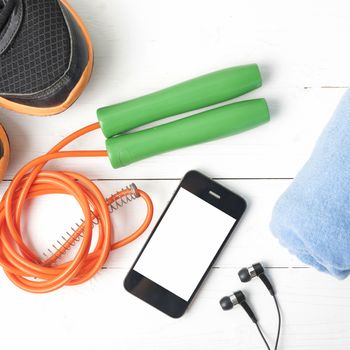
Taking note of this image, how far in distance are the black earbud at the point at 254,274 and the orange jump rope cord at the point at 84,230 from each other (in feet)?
0.43

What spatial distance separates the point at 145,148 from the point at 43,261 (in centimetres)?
19

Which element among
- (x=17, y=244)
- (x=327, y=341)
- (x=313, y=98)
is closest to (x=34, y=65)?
(x=17, y=244)

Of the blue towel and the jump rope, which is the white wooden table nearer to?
the jump rope

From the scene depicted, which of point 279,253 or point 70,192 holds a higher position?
point 70,192

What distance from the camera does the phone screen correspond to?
2.10 feet

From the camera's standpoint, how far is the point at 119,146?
0.60m

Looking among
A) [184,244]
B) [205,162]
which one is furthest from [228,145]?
[184,244]

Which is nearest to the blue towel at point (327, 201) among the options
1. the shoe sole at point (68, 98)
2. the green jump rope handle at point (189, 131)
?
the green jump rope handle at point (189, 131)

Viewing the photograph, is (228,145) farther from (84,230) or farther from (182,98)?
(84,230)

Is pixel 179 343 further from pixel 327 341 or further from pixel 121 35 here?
pixel 121 35

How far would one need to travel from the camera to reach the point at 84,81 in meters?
0.58

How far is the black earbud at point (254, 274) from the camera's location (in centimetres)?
63

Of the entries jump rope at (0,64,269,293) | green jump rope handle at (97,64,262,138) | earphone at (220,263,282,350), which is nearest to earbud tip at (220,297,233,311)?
earphone at (220,263,282,350)

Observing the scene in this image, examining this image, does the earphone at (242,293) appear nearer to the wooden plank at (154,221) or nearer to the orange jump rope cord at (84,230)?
the wooden plank at (154,221)
